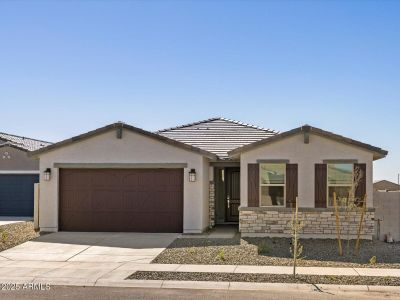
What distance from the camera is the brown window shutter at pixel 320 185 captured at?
17547 millimetres

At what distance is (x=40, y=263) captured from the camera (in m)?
13.4

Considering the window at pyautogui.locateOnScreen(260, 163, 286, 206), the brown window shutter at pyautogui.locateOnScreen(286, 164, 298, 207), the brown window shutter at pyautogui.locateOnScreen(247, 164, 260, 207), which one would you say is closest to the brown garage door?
the brown window shutter at pyautogui.locateOnScreen(247, 164, 260, 207)

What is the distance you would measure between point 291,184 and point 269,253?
3611 mm

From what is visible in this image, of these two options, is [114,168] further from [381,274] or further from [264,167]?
[381,274]

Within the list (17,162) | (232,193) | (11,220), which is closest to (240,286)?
(232,193)

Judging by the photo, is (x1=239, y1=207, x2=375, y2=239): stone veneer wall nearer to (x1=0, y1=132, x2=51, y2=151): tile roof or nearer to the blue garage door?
the blue garage door

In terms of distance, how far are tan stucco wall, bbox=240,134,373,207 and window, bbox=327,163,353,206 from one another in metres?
0.32

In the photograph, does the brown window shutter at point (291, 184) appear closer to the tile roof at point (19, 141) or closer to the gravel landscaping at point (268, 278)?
the gravel landscaping at point (268, 278)

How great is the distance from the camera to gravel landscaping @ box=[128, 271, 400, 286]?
1113 centimetres

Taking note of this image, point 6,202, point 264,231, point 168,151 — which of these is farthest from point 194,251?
point 6,202

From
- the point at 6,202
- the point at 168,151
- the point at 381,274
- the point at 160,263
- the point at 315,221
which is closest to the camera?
the point at 381,274

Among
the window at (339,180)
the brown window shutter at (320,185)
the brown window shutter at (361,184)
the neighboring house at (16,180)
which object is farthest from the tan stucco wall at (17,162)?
the brown window shutter at (361,184)

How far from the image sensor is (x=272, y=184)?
58.9ft

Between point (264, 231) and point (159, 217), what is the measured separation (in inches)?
141
